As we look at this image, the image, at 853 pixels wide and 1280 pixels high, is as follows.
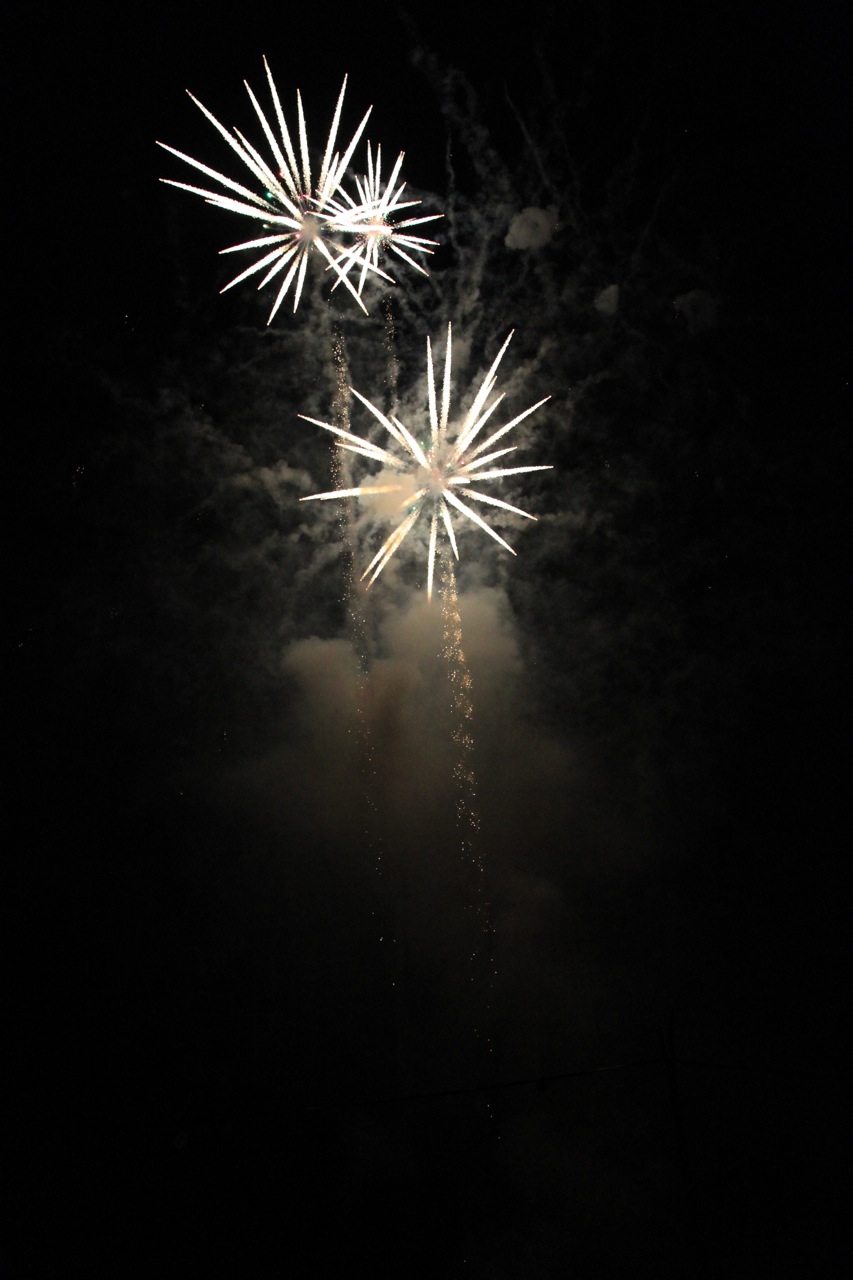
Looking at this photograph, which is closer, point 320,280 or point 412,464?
point 412,464

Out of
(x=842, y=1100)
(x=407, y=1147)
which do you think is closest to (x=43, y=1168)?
(x=407, y=1147)

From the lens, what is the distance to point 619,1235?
27219 mm

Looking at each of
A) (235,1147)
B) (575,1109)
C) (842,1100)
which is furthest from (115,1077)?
(842,1100)

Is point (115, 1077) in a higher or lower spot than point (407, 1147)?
higher

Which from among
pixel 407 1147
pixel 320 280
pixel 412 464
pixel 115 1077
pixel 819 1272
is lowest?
pixel 819 1272

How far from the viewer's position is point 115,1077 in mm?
22938

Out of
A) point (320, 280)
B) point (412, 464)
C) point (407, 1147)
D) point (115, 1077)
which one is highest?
point (320, 280)

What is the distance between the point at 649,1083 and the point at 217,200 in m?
36.6

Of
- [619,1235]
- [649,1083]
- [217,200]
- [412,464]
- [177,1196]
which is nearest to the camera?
[217,200]

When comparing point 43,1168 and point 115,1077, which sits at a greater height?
point 115,1077

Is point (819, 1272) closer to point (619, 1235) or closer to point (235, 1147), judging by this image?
point (619, 1235)

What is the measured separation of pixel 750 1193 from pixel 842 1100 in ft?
17.7

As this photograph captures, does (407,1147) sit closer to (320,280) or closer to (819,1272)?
(819,1272)

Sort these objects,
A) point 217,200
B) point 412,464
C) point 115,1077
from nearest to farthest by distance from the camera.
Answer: point 217,200 < point 412,464 < point 115,1077
